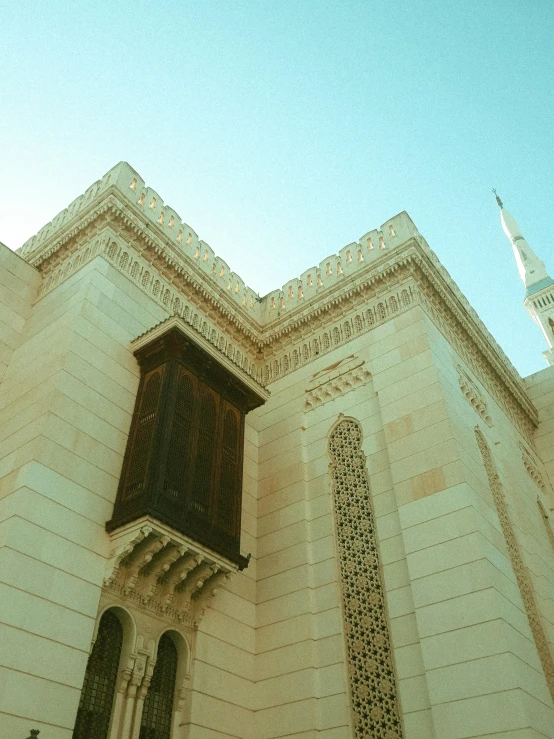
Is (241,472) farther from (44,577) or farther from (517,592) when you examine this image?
(517,592)

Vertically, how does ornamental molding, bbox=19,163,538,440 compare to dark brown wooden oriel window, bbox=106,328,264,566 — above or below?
above

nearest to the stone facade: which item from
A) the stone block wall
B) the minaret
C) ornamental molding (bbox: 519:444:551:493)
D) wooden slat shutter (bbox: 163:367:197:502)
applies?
the stone block wall

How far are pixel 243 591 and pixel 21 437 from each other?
367cm

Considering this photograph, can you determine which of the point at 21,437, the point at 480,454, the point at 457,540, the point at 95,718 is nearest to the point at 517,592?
the point at 457,540

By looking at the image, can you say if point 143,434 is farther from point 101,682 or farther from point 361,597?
point 361,597

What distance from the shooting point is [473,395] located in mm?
10297

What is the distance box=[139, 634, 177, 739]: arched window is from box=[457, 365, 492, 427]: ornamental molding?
5.77 metres

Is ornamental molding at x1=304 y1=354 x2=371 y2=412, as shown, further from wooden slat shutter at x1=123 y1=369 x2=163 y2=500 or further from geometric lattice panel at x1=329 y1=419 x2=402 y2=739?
wooden slat shutter at x1=123 y1=369 x2=163 y2=500

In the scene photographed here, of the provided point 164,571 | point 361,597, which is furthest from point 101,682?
point 361,597

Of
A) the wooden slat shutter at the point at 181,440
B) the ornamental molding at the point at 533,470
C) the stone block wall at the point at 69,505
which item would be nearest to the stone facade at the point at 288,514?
the stone block wall at the point at 69,505

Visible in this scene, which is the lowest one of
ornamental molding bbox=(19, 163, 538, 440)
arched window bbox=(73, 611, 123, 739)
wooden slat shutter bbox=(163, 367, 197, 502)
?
arched window bbox=(73, 611, 123, 739)

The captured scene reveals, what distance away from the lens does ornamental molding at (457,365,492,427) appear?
32.8 ft

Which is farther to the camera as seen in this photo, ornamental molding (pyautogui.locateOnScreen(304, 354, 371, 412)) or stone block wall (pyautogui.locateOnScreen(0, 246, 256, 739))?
ornamental molding (pyautogui.locateOnScreen(304, 354, 371, 412))

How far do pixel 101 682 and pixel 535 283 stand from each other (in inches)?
749
